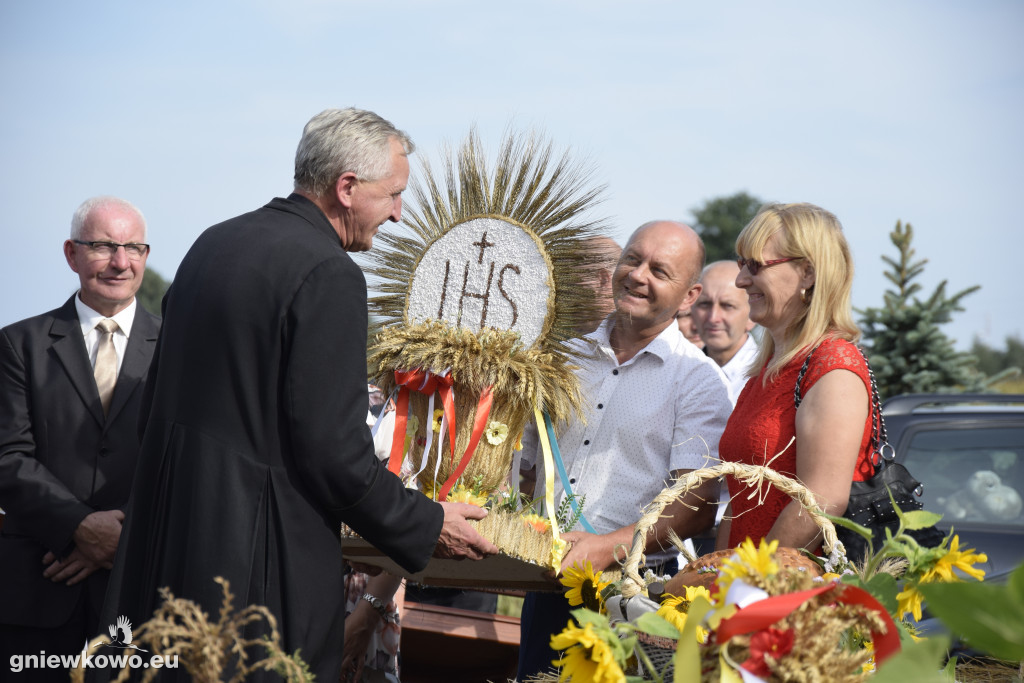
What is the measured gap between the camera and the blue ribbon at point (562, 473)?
2.82 meters

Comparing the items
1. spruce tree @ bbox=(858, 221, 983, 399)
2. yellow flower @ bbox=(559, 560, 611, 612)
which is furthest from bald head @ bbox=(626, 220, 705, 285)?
spruce tree @ bbox=(858, 221, 983, 399)

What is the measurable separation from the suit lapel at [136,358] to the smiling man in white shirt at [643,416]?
4.45 ft

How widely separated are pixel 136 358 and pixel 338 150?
4.39ft

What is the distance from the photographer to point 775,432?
2.53 m

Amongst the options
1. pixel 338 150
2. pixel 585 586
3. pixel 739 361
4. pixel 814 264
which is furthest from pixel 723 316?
pixel 585 586

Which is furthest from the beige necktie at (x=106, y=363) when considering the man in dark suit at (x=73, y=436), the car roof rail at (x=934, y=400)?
the car roof rail at (x=934, y=400)

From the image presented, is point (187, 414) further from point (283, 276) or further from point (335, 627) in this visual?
point (335, 627)

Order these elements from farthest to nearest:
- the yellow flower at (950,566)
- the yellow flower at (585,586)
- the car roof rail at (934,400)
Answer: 1. the car roof rail at (934,400)
2. the yellow flower at (585,586)
3. the yellow flower at (950,566)

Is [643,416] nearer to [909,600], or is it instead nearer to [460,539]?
[460,539]

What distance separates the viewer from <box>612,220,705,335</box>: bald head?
312cm

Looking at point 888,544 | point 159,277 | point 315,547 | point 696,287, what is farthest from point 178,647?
point 159,277

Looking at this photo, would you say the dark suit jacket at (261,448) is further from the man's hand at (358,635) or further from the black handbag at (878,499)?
the man's hand at (358,635)

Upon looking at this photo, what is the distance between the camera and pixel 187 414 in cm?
209

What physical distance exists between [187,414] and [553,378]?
1045 millimetres
